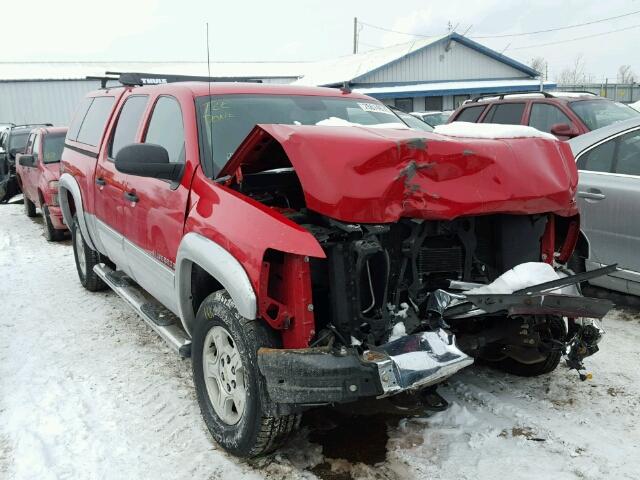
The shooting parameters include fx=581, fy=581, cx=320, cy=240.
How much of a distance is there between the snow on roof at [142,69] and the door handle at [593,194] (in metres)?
33.4

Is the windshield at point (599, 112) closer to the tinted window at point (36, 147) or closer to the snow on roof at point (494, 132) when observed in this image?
the snow on roof at point (494, 132)

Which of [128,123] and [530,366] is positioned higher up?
[128,123]

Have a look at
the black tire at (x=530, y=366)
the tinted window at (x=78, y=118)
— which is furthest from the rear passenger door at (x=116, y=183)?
the black tire at (x=530, y=366)

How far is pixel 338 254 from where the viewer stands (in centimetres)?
277

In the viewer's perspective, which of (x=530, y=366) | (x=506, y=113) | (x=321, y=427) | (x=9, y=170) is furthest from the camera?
(x=9, y=170)

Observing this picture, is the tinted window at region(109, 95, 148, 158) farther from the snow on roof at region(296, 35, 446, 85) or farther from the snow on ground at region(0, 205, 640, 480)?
the snow on roof at region(296, 35, 446, 85)

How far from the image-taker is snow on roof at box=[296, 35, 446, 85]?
101ft

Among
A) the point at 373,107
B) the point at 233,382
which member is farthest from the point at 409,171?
the point at 373,107

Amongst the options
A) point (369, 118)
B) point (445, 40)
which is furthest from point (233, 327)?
point (445, 40)

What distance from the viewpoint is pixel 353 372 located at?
2520 mm

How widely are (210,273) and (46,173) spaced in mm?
7772

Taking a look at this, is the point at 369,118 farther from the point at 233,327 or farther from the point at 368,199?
the point at 233,327

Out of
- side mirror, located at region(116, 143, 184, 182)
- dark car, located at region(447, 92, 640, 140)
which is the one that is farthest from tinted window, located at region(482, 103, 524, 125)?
side mirror, located at region(116, 143, 184, 182)

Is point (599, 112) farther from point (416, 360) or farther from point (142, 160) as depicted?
point (142, 160)
